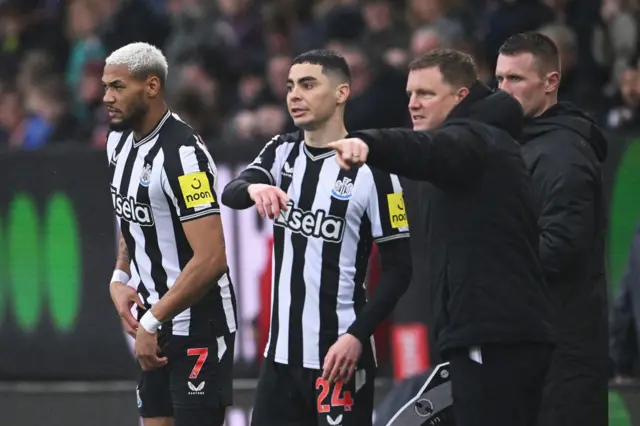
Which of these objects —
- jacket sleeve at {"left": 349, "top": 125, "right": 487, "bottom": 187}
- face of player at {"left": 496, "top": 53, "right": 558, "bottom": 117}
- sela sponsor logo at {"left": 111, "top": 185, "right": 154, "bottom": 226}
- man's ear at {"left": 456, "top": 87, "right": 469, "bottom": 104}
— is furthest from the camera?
face of player at {"left": 496, "top": 53, "right": 558, "bottom": 117}

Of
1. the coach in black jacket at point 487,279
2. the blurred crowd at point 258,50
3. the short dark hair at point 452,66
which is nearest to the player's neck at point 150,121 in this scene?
the short dark hair at point 452,66

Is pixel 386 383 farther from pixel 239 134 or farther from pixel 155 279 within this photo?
pixel 155 279

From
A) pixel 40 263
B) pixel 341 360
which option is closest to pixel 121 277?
pixel 341 360

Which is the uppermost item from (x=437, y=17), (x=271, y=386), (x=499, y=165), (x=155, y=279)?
(x=437, y=17)

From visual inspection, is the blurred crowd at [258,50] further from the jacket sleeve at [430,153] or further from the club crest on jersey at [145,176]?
the jacket sleeve at [430,153]

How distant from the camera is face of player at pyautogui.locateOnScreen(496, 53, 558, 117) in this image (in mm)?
6367

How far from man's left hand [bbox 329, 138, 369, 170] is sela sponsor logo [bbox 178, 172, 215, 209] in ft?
5.10

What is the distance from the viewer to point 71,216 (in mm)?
10312

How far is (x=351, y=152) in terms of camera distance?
4648 mm

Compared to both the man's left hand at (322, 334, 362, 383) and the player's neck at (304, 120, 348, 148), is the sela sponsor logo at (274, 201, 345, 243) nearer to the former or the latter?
the player's neck at (304, 120, 348, 148)

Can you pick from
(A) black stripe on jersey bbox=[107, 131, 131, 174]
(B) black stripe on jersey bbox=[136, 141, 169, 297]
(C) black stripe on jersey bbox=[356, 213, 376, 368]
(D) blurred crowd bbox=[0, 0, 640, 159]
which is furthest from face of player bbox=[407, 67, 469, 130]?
(D) blurred crowd bbox=[0, 0, 640, 159]

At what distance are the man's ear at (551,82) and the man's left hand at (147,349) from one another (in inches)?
80.4

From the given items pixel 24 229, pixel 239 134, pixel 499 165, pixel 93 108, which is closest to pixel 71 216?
pixel 24 229

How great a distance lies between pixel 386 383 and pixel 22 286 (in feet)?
9.09
